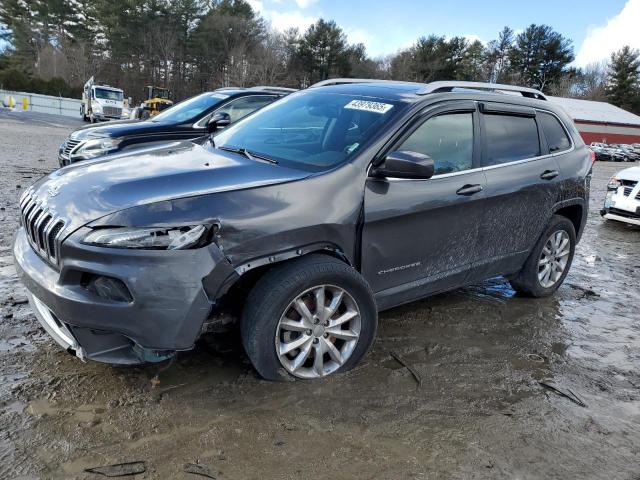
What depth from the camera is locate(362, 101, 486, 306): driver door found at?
11.0ft

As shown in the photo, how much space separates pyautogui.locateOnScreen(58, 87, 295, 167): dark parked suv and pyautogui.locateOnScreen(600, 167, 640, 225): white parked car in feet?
19.7

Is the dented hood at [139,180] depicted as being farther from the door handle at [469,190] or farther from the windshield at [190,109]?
the windshield at [190,109]

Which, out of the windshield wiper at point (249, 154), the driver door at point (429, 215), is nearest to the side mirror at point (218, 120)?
the windshield wiper at point (249, 154)

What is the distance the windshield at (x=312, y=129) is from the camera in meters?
3.42

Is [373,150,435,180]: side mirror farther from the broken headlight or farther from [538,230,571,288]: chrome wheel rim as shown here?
[538,230,571,288]: chrome wheel rim

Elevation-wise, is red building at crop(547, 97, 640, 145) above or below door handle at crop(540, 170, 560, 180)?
above

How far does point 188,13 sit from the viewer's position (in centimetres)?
6128

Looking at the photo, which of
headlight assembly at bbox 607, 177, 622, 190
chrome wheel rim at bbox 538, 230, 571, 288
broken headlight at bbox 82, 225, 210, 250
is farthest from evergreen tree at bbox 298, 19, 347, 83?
broken headlight at bbox 82, 225, 210, 250

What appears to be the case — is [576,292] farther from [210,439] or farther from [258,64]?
[258,64]

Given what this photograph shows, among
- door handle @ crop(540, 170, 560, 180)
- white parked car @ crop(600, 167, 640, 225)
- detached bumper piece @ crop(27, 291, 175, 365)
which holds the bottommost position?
detached bumper piece @ crop(27, 291, 175, 365)

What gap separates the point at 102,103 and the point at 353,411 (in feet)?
115

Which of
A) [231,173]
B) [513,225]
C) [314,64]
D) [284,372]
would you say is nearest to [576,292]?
[513,225]

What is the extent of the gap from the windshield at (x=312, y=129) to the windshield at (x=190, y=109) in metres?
3.60

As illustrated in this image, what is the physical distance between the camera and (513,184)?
13.7 ft
